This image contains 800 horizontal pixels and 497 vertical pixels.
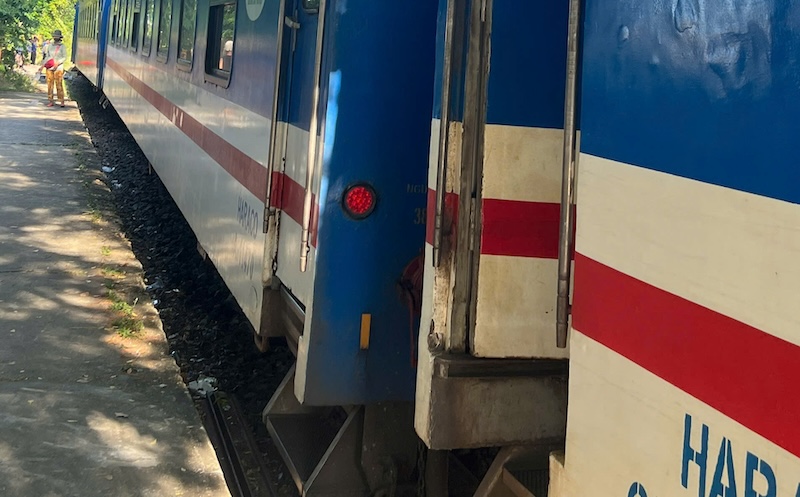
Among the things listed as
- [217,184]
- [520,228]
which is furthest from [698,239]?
[217,184]

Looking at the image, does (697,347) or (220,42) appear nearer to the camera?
(697,347)

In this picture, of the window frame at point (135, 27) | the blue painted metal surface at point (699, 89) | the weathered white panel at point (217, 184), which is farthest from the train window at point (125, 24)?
the blue painted metal surface at point (699, 89)

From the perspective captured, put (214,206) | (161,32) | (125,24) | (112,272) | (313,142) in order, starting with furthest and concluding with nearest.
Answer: (125,24)
(161,32)
(112,272)
(214,206)
(313,142)

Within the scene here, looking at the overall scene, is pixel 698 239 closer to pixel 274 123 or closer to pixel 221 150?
pixel 274 123

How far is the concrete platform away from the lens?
13.9ft

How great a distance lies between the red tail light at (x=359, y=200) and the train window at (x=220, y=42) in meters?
2.06

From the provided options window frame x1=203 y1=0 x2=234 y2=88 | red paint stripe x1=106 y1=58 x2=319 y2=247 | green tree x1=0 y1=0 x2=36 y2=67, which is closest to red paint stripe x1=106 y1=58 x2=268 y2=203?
red paint stripe x1=106 y1=58 x2=319 y2=247

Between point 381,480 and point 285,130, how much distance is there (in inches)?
60.3

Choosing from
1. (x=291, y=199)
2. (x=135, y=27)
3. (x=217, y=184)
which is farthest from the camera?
(x=135, y=27)

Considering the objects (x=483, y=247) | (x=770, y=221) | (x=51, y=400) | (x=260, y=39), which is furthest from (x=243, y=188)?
(x=770, y=221)

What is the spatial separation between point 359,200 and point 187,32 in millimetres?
4039

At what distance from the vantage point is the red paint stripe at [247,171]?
384 centimetres

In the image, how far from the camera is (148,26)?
10.2 m

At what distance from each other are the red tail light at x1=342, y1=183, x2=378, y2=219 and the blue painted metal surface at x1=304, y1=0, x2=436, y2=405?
3 centimetres
